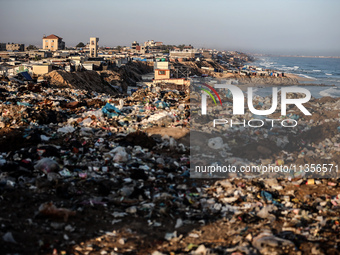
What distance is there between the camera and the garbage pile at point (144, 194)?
4.33 m

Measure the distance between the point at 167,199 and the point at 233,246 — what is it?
1.57 meters

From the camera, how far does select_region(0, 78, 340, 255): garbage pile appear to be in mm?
4328

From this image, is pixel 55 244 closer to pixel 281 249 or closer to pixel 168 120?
pixel 281 249

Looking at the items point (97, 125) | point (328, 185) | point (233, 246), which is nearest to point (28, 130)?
point (97, 125)

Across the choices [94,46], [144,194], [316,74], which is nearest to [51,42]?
[94,46]

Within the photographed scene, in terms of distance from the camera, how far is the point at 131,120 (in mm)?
9656

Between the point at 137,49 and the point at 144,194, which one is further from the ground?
the point at 137,49

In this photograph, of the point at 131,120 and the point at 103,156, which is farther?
the point at 131,120

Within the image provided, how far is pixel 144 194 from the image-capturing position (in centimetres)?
568

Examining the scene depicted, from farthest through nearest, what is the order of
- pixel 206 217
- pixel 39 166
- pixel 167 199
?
pixel 39 166
pixel 167 199
pixel 206 217
